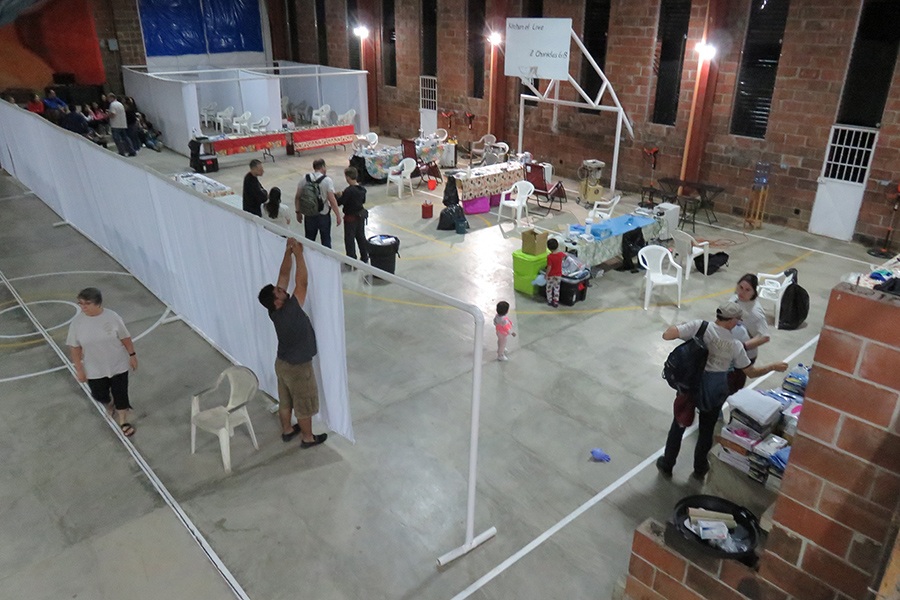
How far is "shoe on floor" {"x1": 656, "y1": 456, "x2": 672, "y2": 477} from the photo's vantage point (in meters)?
5.91

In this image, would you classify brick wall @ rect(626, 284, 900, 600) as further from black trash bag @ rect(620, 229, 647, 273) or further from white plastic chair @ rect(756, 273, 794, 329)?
black trash bag @ rect(620, 229, 647, 273)

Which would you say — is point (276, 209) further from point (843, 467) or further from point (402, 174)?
point (843, 467)

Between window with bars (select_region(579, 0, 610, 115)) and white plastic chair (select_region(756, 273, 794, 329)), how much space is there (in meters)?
7.77

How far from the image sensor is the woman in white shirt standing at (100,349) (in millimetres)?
5746

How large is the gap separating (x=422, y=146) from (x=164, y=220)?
904 cm

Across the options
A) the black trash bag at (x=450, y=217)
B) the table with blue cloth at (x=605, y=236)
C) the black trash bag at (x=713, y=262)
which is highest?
the table with blue cloth at (x=605, y=236)

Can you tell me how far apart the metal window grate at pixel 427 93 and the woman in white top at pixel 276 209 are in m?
11.8

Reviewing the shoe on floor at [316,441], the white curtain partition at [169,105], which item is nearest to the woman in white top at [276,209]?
the shoe on floor at [316,441]

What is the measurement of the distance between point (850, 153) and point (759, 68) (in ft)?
7.89

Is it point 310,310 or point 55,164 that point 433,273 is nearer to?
point 310,310

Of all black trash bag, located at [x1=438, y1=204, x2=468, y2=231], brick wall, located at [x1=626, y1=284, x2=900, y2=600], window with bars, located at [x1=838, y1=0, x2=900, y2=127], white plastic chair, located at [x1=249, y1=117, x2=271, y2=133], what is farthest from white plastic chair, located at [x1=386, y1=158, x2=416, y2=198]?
brick wall, located at [x1=626, y1=284, x2=900, y2=600]

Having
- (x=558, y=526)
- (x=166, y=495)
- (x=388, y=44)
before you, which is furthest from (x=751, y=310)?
(x=388, y=44)

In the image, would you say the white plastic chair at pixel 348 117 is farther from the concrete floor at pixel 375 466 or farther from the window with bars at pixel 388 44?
the concrete floor at pixel 375 466

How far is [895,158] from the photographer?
11438 millimetres
